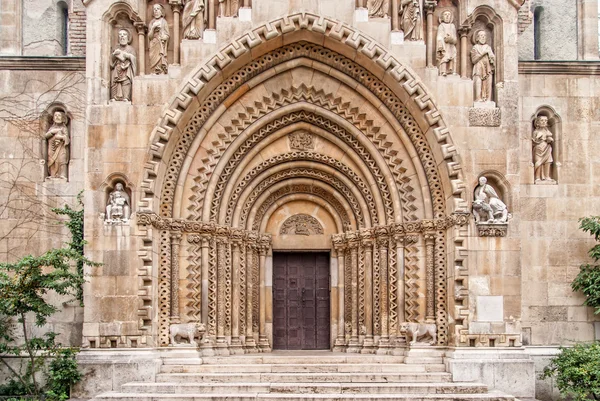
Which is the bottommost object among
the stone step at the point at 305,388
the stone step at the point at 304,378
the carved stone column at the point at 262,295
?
the stone step at the point at 305,388

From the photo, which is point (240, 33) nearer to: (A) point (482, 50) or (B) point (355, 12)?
(B) point (355, 12)

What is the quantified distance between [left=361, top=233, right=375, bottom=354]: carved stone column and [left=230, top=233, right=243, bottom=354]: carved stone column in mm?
2524

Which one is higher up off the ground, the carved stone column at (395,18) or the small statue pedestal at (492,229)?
the carved stone column at (395,18)

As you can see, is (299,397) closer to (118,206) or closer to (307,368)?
(307,368)

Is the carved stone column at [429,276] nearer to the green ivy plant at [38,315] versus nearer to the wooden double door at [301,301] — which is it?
the wooden double door at [301,301]

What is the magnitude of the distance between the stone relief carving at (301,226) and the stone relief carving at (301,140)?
62.6 inches

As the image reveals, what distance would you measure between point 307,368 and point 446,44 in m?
6.60

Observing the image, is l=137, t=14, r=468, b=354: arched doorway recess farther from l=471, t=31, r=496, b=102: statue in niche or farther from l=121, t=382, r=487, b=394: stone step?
l=121, t=382, r=487, b=394: stone step

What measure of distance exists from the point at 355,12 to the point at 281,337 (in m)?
6.93

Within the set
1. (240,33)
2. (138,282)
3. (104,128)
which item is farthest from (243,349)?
(240,33)

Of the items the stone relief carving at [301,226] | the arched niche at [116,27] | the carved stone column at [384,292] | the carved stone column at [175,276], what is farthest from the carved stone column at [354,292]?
the arched niche at [116,27]

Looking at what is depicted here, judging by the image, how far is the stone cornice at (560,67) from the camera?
658 inches

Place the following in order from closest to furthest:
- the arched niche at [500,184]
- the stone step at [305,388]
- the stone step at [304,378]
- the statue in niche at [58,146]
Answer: the stone step at [305,388], the stone step at [304,378], the arched niche at [500,184], the statue in niche at [58,146]

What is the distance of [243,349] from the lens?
54.9 ft
